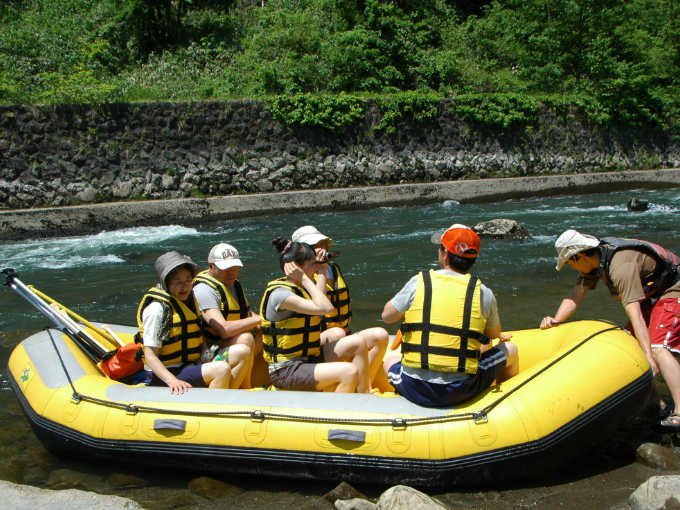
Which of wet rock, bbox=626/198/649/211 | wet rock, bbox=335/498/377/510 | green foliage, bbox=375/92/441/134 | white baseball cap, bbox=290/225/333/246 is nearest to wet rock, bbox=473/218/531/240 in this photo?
wet rock, bbox=626/198/649/211

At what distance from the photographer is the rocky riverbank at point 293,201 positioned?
11578 mm

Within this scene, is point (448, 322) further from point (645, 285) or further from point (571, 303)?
point (645, 285)

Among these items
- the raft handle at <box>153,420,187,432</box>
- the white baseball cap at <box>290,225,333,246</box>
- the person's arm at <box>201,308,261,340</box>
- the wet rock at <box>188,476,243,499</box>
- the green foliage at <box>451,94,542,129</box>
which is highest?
the white baseball cap at <box>290,225,333,246</box>

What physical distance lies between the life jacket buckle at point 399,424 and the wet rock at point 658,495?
1.09m

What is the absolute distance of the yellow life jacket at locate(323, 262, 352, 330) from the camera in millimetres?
4062

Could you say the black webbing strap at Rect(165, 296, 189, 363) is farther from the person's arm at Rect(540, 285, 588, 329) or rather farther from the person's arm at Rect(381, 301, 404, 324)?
the person's arm at Rect(540, 285, 588, 329)

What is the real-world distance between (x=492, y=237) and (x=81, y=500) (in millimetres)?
8025

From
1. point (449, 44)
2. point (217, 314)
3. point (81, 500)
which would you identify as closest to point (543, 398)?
point (217, 314)

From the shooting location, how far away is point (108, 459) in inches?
138

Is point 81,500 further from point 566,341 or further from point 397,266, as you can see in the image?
point 397,266

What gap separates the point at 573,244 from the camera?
11.6 ft

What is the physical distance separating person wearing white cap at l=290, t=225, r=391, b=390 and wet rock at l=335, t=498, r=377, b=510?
3.20ft

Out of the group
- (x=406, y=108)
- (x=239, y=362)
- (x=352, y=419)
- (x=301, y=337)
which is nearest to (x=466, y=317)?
(x=352, y=419)

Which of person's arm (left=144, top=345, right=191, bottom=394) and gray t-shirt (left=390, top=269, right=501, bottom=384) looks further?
person's arm (left=144, top=345, right=191, bottom=394)
